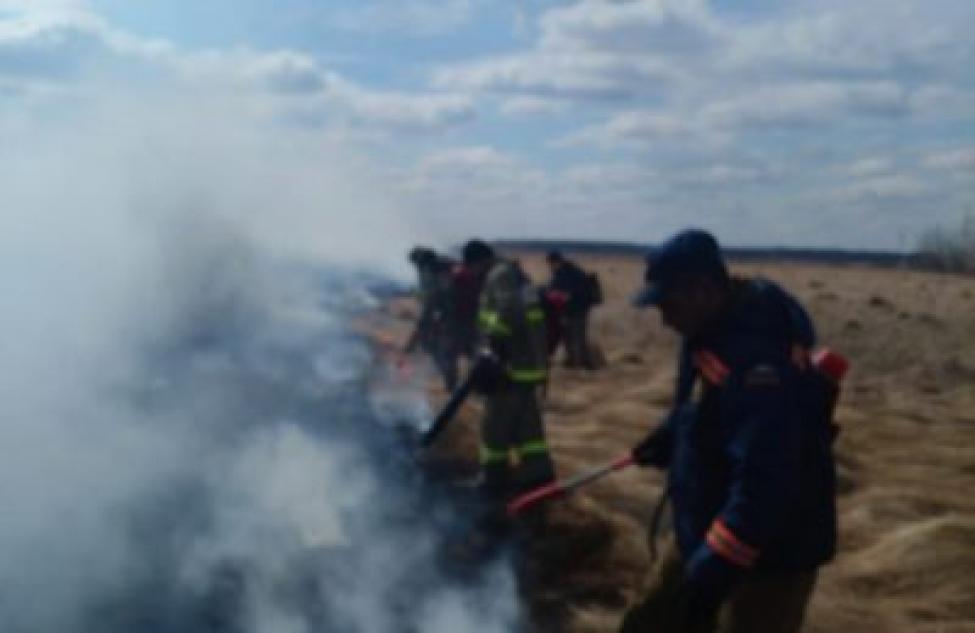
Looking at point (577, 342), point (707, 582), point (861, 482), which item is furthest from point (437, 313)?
point (707, 582)

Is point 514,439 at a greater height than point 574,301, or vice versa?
point 574,301

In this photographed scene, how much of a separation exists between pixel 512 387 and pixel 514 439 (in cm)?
37

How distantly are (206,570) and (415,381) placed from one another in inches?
345

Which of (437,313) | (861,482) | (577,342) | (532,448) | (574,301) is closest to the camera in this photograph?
(532,448)

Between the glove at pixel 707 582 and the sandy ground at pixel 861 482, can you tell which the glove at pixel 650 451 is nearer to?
the glove at pixel 707 582

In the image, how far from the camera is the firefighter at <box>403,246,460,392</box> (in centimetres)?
1226

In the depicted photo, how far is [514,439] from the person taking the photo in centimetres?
762

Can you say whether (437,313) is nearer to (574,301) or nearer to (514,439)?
(574,301)

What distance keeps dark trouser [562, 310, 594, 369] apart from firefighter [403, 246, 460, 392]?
378cm

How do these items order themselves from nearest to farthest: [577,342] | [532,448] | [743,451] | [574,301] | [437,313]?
[743,451]
[532,448]
[437,313]
[574,301]
[577,342]

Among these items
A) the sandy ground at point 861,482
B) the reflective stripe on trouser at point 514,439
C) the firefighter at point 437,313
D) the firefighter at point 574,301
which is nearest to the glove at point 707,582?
the sandy ground at point 861,482

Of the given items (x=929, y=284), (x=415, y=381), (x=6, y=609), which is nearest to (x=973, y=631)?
(x=6, y=609)

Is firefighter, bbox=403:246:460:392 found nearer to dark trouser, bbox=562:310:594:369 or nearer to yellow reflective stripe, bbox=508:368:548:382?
dark trouser, bbox=562:310:594:369

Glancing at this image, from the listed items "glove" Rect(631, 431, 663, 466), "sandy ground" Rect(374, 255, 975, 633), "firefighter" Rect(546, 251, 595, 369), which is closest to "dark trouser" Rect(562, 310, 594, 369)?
"firefighter" Rect(546, 251, 595, 369)
